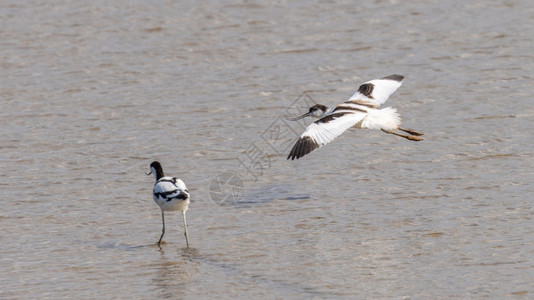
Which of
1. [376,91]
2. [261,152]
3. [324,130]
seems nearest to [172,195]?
[324,130]

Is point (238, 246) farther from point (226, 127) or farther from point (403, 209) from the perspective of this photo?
point (226, 127)

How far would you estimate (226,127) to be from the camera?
1370 centimetres

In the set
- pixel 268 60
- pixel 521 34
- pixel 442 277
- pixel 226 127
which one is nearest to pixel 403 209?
pixel 442 277

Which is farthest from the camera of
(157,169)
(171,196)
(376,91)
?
(376,91)

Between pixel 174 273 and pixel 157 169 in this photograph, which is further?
pixel 157 169

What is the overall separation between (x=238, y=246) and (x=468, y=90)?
6414 millimetres

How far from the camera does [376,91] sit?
40.7ft

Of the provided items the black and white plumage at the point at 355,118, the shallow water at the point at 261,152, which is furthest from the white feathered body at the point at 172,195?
the black and white plumage at the point at 355,118

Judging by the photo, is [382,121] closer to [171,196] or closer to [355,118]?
[355,118]

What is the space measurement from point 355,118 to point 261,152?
215 cm

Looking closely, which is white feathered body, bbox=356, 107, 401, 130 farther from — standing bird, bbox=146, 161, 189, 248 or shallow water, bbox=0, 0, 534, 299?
standing bird, bbox=146, 161, 189, 248

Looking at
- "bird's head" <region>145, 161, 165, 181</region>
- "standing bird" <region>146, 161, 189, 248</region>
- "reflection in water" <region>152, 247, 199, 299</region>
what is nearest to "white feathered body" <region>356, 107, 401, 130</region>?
"bird's head" <region>145, 161, 165, 181</region>

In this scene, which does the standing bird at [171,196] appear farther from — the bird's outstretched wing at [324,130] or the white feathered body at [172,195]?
the bird's outstretched wing at [324,130]

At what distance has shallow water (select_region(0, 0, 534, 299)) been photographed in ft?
28.9
